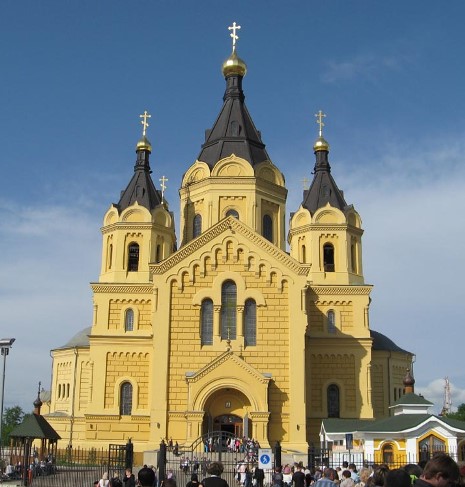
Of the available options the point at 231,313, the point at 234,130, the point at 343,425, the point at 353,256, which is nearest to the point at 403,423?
the point at 343,425

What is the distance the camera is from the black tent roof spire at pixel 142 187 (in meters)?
42.2

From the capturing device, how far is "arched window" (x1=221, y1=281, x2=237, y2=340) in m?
35.5

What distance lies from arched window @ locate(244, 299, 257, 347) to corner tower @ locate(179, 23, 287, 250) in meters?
5.56

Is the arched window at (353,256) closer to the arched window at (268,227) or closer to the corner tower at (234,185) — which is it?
the corner tower at (234,185)

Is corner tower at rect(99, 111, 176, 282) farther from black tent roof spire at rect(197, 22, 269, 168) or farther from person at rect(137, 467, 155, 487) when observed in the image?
person at rect(137, 467, 155, 487)

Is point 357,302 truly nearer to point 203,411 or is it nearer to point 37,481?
point 203,411

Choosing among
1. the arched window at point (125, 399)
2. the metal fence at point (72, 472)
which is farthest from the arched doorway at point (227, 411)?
the metal fence at point (72, 472)

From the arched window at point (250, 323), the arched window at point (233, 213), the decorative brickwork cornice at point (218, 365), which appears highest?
the arched window at point (233, 213)

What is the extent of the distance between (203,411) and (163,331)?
440 cm

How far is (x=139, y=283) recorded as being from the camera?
39750 millimetres

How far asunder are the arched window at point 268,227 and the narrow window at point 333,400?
8907mm

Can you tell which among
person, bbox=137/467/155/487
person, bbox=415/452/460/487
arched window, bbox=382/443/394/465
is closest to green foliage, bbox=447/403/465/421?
arched window, bbox=382/443/394/465

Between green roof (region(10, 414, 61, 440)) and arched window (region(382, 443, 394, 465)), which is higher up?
green roof (region(10, 414, 61, 440))

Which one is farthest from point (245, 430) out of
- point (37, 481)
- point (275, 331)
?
point (37, 481)
